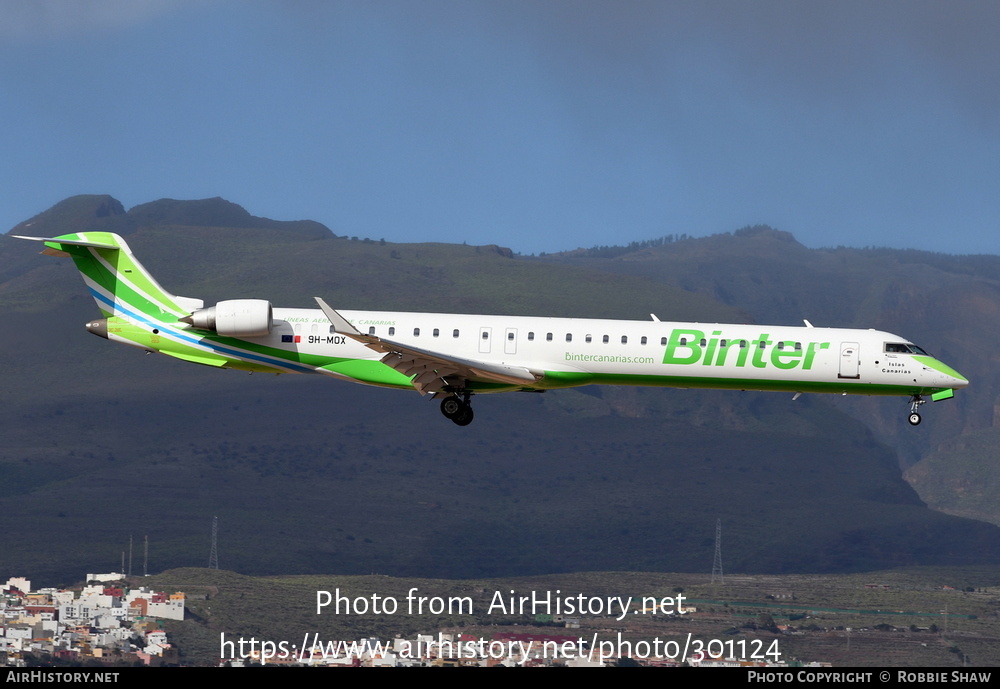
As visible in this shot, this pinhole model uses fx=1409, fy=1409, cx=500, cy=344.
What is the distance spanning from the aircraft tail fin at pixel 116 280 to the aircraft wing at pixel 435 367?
6576 millimetres

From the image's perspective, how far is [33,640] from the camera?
197625 mm

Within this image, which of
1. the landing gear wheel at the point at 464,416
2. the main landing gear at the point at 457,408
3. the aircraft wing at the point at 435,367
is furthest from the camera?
the main landing gear at the point at 457,408

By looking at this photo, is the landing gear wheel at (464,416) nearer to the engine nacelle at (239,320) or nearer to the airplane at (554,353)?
the airplane at (554,353)

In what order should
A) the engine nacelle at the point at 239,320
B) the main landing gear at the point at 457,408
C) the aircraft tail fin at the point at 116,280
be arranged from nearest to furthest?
the engine nacelle at the point at 239,320
the main landing gear at the point at 457,408
the aircraft tail fin at the point at 116,280

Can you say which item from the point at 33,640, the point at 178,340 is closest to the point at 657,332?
the point at 178,340

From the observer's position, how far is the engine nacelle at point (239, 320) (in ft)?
151

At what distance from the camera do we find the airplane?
150 feet

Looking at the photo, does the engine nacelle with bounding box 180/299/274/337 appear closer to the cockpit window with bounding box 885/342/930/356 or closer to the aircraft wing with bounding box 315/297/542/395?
the aircraft wing with bounding box 315/297/542/395

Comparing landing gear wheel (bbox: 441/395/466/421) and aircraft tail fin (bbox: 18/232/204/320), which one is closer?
landing gear wheel (bbox: 441/395/466/421)

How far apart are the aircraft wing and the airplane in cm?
7

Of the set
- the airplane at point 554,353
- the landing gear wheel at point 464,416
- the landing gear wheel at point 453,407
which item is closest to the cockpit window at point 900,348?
the airplane at point 554,353

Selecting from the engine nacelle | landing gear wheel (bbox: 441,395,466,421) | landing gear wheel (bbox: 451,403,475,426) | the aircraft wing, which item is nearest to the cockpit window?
the aircraft wing
